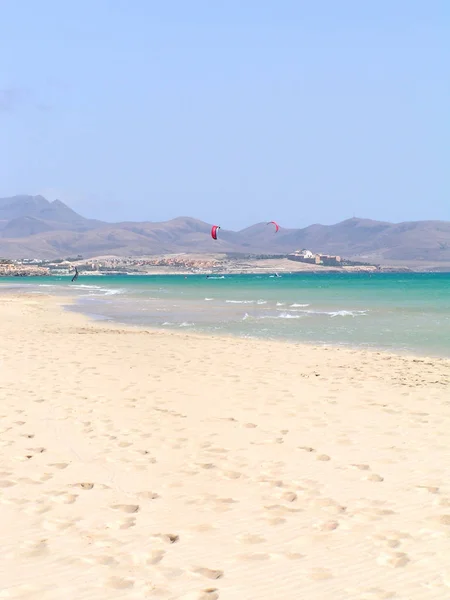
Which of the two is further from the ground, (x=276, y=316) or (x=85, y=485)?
(x=85, y=485)

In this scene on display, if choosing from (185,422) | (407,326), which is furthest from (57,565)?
(407,326)

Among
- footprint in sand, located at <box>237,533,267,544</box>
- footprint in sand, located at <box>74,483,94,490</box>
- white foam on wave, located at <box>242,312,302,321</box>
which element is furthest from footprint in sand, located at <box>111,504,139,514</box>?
white foam on wave, located at <box>242,312,302,321</box>

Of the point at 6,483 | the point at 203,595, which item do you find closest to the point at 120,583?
the point at 203,595

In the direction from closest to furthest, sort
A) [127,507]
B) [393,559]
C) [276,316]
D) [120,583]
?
[120,583], [393,559], [127,507], [276,316]

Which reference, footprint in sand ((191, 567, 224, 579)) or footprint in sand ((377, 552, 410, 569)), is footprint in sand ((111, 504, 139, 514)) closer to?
footprint in sand ((191, 567, 224, 579))

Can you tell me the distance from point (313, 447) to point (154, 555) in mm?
2678

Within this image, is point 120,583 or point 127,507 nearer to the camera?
point 120,583

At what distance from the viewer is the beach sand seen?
374 cm

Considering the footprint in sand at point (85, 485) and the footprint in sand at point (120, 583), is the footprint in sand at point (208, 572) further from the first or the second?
the footprint in sand at point (85, 485)

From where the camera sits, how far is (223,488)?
5.20m

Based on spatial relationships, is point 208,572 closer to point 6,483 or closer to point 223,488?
point 223,488

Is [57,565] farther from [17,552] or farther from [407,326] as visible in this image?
[407,326]

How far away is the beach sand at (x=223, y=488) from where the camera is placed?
3.74 metres

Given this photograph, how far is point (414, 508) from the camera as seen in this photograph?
4.75 metres
